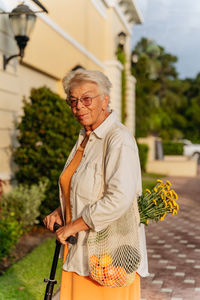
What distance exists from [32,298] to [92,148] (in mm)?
2624

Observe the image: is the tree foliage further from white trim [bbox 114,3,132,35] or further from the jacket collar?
the jacket collar

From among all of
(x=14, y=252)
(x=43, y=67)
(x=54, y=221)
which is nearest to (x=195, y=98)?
(x=43, y=67)

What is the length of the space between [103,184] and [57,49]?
846cm

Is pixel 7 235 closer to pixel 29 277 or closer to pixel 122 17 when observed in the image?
pixel 29 277

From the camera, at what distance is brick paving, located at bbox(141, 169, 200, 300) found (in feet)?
15.2

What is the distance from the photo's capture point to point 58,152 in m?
7.18

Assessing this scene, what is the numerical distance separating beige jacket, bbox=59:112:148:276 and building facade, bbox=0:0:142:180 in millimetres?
5333

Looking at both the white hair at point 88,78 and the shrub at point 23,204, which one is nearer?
the white hair at point 88,78

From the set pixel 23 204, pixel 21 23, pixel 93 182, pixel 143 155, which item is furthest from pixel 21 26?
pixel 143 155

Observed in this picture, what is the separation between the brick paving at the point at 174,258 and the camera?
4645 millimetres

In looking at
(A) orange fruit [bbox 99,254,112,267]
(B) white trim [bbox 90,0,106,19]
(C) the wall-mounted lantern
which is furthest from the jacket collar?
(B) white trim [bbox 90,0,106,19]

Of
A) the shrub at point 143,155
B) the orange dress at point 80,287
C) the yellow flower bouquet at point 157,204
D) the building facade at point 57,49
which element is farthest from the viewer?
the shrub at point 143,155

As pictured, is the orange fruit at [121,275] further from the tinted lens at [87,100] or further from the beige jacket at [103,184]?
the tinted lens at [87,100]

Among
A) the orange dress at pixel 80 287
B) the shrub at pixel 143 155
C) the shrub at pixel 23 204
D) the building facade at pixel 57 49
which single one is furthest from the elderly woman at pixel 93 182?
the shrub at pixel 143 155
